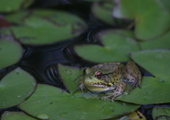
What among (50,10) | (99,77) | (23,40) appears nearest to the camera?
(99,77)

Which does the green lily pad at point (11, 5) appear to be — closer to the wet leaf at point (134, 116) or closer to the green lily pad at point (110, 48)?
the green lily pad at point (110, 48)

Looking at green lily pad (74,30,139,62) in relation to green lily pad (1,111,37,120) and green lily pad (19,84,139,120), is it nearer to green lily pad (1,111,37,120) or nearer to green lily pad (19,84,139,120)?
green lily pad (19,84,139,120)

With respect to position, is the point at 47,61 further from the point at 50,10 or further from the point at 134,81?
the point at 50,10

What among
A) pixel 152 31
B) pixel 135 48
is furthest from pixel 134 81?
pixel 152 31

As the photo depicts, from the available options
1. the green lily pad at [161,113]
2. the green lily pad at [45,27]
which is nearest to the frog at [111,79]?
the green lily pad at [161,113]

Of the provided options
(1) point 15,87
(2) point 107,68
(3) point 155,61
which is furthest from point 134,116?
(1) point 15,87

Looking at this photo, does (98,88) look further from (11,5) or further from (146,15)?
(11,5)
